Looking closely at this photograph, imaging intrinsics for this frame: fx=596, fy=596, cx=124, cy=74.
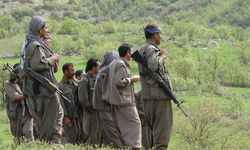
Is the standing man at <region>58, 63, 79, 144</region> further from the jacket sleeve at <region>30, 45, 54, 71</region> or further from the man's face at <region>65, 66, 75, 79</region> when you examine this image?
the jacket sleeve at <region>30, 45, 54, 71</region>

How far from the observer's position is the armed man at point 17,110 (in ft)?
36.4

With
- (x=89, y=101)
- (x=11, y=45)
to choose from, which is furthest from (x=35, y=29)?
(x=11, y=45)

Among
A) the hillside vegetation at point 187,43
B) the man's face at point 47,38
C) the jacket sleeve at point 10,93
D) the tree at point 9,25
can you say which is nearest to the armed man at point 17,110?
the jacket sleeve at point 10,93

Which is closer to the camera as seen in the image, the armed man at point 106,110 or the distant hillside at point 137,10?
the armed man at point 106,110

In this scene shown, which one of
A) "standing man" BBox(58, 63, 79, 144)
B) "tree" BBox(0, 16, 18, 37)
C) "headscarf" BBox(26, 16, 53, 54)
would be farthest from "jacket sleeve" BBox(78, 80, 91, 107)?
"tree" BBox(0, 16, 18, 37)

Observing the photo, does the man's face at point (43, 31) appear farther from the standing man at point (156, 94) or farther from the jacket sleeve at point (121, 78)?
the standing man at point (156, 94)

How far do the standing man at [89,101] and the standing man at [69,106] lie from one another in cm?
26

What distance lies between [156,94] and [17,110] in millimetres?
3302

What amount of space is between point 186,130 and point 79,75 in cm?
3405

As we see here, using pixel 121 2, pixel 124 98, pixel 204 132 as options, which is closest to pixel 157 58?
pixel 124 98

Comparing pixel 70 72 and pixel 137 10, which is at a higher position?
pixel 137 10

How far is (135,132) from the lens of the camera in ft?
29.6

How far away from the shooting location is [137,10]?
183 m

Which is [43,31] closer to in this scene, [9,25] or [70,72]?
[70,72]
